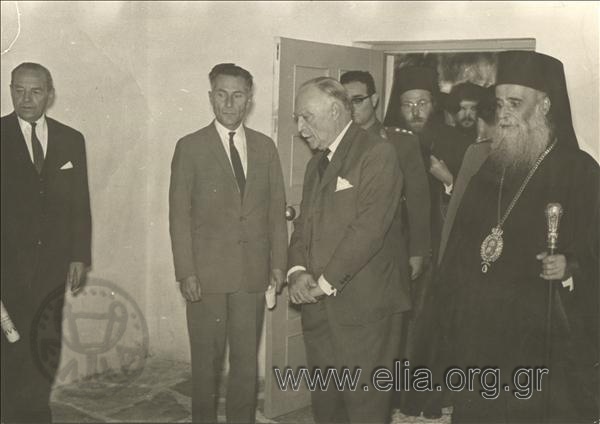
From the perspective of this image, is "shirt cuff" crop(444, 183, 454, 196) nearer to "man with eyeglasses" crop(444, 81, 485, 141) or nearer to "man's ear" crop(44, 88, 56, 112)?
"man with eyeglasses" crop(444, 81, 485, 141)

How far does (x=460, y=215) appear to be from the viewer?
3.97 meters

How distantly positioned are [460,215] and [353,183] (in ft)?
2.36

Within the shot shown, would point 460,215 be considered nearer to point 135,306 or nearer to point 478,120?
point 478,120

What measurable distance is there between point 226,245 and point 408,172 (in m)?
1.12

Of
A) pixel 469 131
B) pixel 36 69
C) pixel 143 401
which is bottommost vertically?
pixel 143 401

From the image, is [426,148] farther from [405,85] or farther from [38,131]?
[38,131]

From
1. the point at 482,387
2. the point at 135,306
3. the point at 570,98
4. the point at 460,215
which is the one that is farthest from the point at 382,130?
the point at 135,306

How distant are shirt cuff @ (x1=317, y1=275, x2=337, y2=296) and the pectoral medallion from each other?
0.77 meters

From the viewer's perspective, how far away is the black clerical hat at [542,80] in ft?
12.2

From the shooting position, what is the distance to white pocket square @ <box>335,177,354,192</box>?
3564 millimetres

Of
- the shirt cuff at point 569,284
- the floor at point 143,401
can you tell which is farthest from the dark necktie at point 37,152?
the shirt cuff at point 569,284

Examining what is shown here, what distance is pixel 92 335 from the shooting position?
16.1 feet

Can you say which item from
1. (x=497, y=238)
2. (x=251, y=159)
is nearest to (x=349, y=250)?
(x=497, y=238)

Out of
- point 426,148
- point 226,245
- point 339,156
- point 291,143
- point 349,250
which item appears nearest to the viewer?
point 349,250
